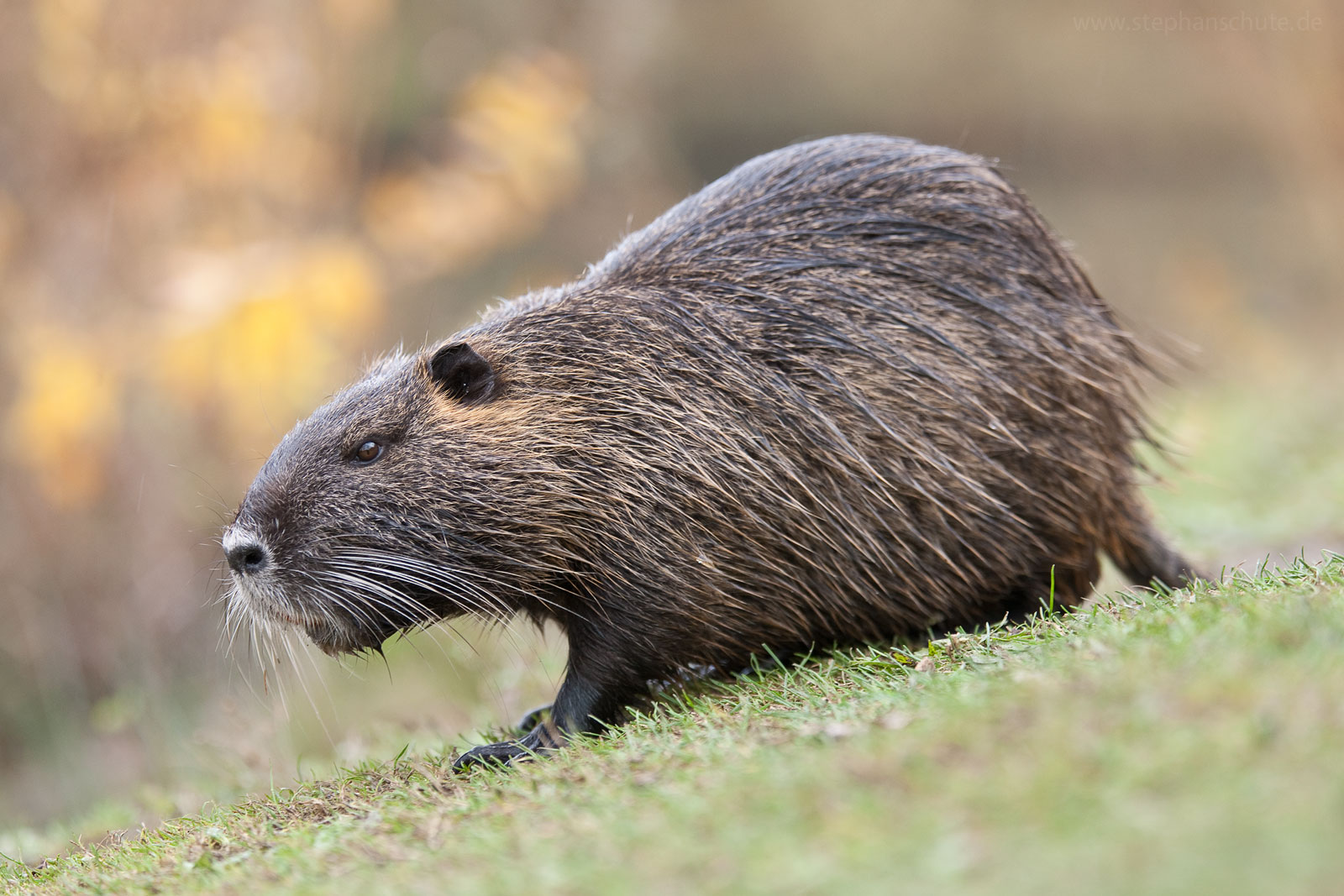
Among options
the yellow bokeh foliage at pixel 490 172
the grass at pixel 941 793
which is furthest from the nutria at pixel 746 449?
the yellow bokeh foliage at pixel 490 172

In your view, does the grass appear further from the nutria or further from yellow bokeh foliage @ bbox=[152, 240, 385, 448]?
yellow bokeh foliage @ bbox=[152, 240, 385, 448]

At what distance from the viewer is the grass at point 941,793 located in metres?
1.95

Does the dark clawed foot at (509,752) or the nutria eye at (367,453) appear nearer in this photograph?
the dark clawed foot at (509,752)

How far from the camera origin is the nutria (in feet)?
11.9

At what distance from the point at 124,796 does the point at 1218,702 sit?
5.01 metres

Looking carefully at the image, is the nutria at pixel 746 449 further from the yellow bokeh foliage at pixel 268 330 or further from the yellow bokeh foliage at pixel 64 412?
the yellow bokeh foliage at pixel 64 412

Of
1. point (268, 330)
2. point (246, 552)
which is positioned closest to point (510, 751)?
point (246, 552)

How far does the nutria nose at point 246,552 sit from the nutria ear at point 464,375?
26.4 inches

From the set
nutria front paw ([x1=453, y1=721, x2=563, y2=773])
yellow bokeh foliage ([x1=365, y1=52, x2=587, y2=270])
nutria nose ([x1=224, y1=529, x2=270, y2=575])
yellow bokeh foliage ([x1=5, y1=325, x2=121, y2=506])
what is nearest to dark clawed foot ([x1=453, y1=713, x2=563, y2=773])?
nutria front paw ([x1=453, y1=721, x2=563, y2=773])

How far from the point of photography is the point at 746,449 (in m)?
3.85

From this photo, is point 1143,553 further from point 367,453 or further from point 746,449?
point 367,453

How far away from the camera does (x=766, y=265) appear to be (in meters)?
4.09

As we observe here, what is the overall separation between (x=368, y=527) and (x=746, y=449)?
42.3 inches

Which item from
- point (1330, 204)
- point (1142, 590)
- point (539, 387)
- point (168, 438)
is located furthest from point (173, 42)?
point (1330, 204)
